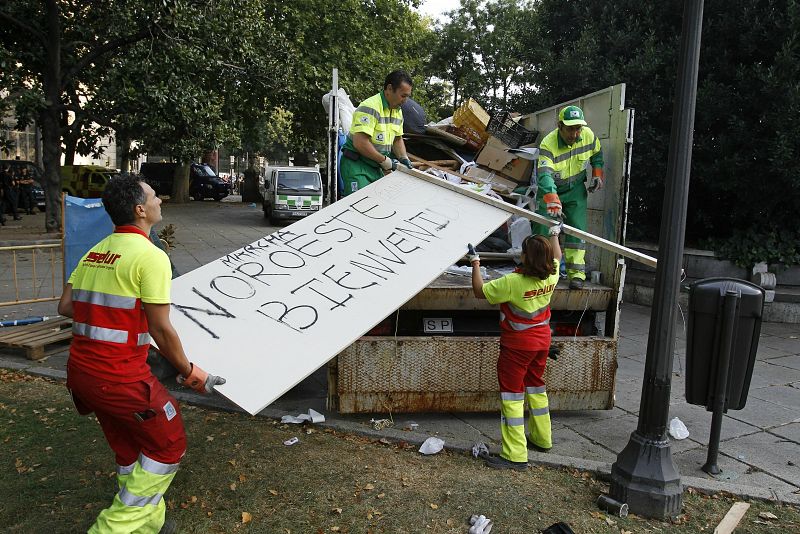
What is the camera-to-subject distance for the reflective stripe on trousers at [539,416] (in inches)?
164

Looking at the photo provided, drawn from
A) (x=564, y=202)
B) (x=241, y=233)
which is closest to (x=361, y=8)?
(x=241, y=233)

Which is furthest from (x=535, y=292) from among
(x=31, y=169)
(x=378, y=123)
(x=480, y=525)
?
(x=31, y=169)

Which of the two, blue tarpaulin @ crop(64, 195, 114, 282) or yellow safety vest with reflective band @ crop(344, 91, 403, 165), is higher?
yellow safety vest with reflective band @ crop(344, 91, 403, 165)

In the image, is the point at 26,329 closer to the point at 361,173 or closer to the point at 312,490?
the point at 361,173

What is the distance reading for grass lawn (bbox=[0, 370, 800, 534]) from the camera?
131 inches

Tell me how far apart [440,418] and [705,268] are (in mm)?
6034

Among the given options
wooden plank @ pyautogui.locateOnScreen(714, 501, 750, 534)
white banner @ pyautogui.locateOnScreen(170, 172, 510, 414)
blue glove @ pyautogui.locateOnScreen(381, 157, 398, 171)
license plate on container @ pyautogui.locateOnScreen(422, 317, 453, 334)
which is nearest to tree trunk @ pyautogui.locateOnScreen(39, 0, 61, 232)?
blue glove @ pyautogui.locateOnScreen(381, 157, 398, 171)

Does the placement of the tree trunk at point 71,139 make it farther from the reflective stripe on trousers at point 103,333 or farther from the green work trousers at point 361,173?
the reflective stripe on trousers at point 103,333

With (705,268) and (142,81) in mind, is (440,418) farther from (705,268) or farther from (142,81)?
(142,81)

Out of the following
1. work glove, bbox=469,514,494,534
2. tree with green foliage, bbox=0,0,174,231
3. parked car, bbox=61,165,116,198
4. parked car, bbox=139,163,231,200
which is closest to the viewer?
work glove, bbox=469,514,494,534

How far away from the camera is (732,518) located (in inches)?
136

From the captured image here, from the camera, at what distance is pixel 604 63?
987cm

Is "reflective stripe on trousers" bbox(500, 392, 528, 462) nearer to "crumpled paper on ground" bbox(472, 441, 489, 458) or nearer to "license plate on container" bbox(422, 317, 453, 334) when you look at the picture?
"crumpled paper on ground" bbox(472, 441, 489, 458)

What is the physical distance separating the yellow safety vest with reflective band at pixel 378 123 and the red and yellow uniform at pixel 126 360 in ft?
8.84
